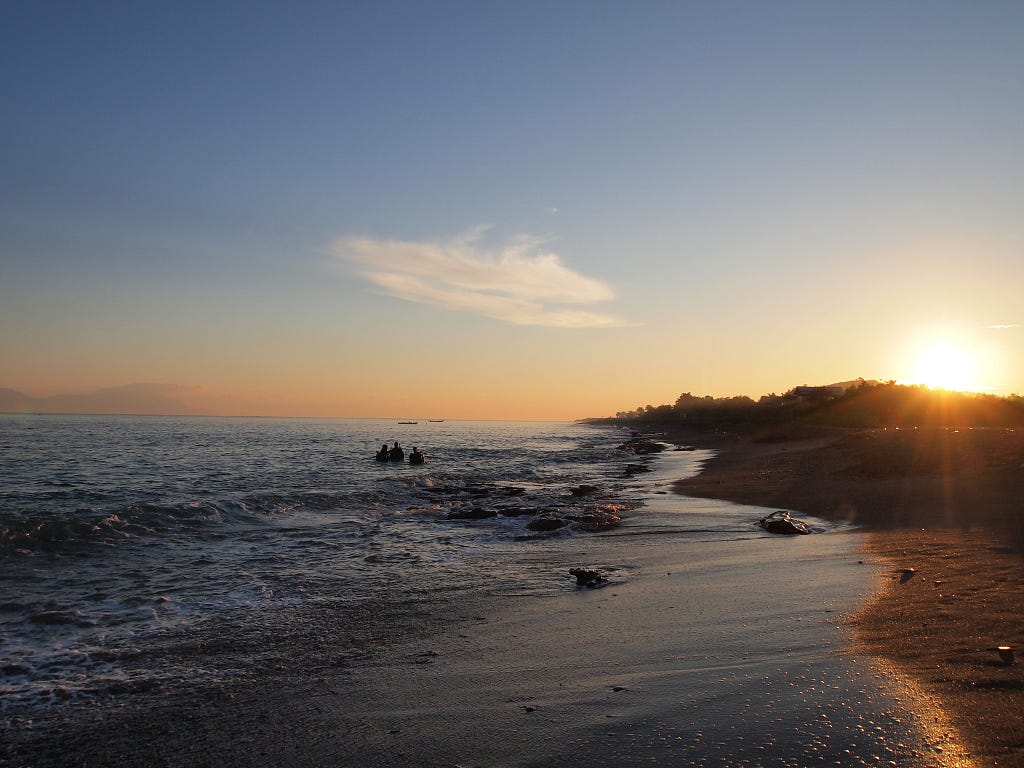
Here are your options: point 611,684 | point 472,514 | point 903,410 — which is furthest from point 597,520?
point 903,410

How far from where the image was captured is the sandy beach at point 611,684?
14.5ft

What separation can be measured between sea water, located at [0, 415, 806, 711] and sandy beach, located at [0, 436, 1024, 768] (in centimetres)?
96

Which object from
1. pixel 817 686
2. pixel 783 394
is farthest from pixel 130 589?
pixel 783 394

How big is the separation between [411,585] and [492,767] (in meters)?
6.45

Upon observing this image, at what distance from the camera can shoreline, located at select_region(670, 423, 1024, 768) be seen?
→ 4.70 meters

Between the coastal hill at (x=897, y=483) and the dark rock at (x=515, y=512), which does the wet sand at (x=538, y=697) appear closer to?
the coastal hill at (x=897, y=483)

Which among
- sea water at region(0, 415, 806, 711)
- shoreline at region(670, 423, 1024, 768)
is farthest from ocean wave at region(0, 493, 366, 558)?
shoreline at region(670, 423, 1024, 768)

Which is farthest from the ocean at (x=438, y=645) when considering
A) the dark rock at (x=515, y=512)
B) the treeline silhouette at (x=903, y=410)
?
the treeline silhouette at (x=903, y=410)

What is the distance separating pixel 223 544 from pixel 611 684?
39.3ft

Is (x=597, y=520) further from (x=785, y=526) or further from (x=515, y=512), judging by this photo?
(x=785, y=526)

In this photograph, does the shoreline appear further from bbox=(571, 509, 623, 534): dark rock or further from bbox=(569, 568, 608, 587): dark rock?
bbox=(571, 509, 623, 534): dark rock

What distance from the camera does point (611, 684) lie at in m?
5.59

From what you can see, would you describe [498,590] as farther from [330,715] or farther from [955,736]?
[955,736]

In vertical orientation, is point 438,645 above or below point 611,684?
below
